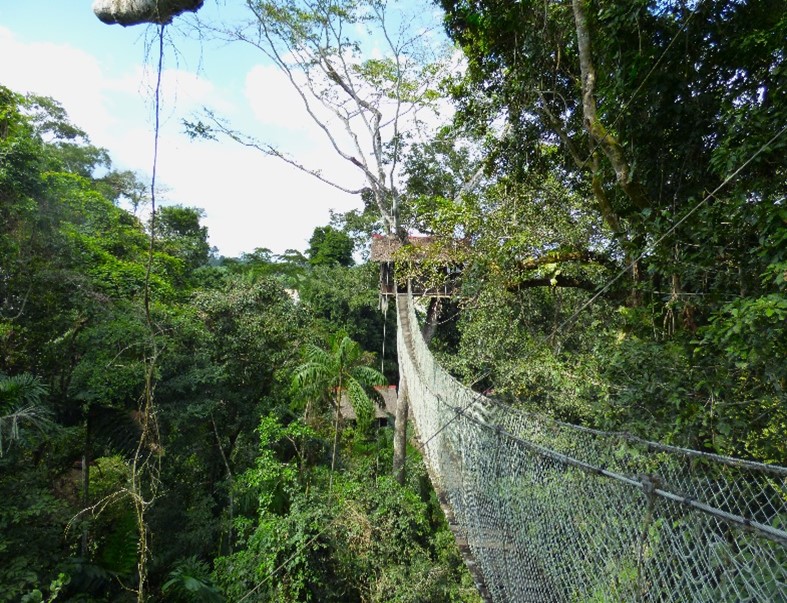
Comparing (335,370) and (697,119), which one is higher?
(697,119)

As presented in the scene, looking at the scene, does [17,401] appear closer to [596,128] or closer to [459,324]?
[596,128]

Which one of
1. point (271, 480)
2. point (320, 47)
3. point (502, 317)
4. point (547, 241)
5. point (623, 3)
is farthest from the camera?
point (320, 47)

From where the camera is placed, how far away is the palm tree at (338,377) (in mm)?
5852

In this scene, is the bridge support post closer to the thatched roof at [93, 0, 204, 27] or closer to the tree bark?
the tree bark

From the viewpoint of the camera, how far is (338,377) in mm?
6133

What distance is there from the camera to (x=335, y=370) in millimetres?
6074

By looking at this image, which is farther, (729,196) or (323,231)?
(323,231)

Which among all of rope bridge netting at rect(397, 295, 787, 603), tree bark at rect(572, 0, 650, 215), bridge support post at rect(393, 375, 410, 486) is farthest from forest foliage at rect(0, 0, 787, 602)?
rope bridge netting at rect(397, 295, 787, 603)

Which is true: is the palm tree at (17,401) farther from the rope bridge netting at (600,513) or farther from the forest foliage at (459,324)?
the rope bridge netting at (600,513)

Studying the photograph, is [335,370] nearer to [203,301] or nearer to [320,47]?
[203,301]

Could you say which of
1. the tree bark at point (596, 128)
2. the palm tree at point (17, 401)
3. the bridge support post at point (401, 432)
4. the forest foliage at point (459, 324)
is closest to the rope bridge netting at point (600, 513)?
the forest foliage at point (459, 324)

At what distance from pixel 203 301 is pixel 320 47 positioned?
3822 millimetres

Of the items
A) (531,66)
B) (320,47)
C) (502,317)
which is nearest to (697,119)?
(531,66)

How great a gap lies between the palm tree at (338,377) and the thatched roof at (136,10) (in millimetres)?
4618
